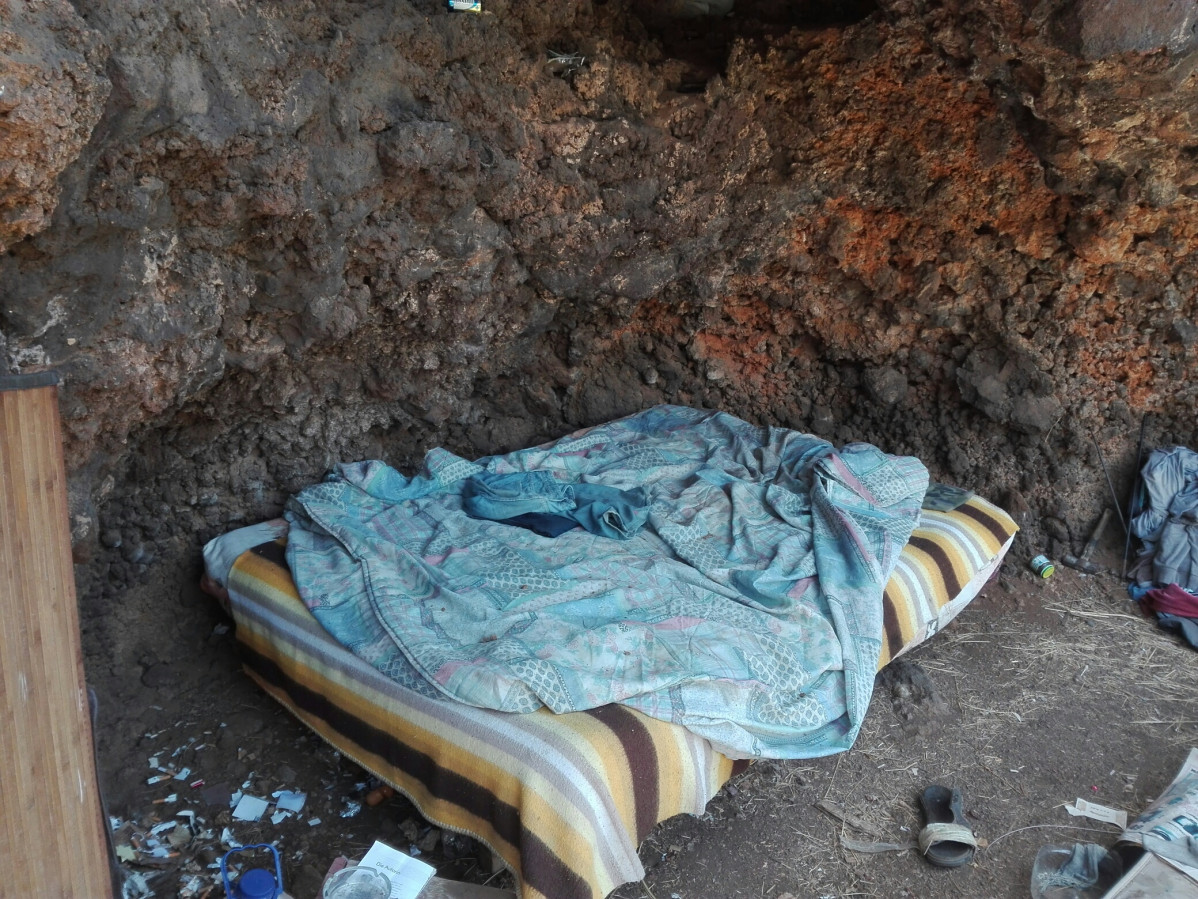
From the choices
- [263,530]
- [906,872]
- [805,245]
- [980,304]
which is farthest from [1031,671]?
[263,530]

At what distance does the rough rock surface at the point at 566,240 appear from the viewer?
202cm

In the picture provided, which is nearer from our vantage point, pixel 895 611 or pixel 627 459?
pixel 895 611

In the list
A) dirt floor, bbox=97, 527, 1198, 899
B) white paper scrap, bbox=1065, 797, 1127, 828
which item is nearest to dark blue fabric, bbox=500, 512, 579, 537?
dirt floor, bbox=97, 527, 1198, 899

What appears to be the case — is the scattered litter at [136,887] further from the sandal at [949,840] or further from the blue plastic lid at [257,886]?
the sandal at [949,840]

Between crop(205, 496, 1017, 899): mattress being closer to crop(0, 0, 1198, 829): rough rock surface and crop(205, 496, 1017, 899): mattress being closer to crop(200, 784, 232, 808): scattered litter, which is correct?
crop(200, 784, 232, 808): scattered litter

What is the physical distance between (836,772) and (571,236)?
223 cm

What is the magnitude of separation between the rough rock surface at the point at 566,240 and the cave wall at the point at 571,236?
0.04 ft

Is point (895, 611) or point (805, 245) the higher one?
point (805, 245)

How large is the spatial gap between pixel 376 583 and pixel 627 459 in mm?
1509

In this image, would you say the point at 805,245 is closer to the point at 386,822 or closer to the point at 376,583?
the point at 376,583

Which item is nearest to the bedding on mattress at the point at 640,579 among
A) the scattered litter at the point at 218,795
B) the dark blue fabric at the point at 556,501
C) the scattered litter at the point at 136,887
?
the dark blue fabric at the point at 556,501

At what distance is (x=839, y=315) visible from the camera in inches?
170

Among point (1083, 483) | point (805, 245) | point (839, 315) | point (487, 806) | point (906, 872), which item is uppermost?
point (805, 245)

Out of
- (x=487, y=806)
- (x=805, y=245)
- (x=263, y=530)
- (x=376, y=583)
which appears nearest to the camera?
(x=487, y=806)
